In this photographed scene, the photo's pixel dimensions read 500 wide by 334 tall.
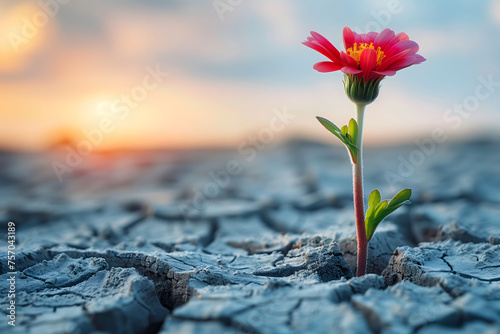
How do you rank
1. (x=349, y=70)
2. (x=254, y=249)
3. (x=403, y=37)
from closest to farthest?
(x=349, y=70)
(x=403, y=37)
(x=254, y=249)

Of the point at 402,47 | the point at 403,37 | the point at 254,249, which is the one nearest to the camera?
the point at 402,47

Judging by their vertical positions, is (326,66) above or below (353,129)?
above

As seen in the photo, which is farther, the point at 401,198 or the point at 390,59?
the point at 401,198

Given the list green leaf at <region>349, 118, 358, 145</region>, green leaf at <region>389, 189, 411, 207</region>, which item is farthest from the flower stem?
green leaf at <region>389, 189, 411, 207</region>

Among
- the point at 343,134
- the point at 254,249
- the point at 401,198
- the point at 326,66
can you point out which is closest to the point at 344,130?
the point at 343,134

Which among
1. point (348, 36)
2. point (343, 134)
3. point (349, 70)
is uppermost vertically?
point (348, 36)

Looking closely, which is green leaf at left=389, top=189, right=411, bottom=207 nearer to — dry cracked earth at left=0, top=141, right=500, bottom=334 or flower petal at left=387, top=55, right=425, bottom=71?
dry cracked earth at left=0, top=141, right=500, bottom=334

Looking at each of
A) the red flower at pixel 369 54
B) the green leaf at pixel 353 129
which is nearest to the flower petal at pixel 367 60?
the red flower at pixel 369 54

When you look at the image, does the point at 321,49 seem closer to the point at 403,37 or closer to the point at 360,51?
the point at 360,51
